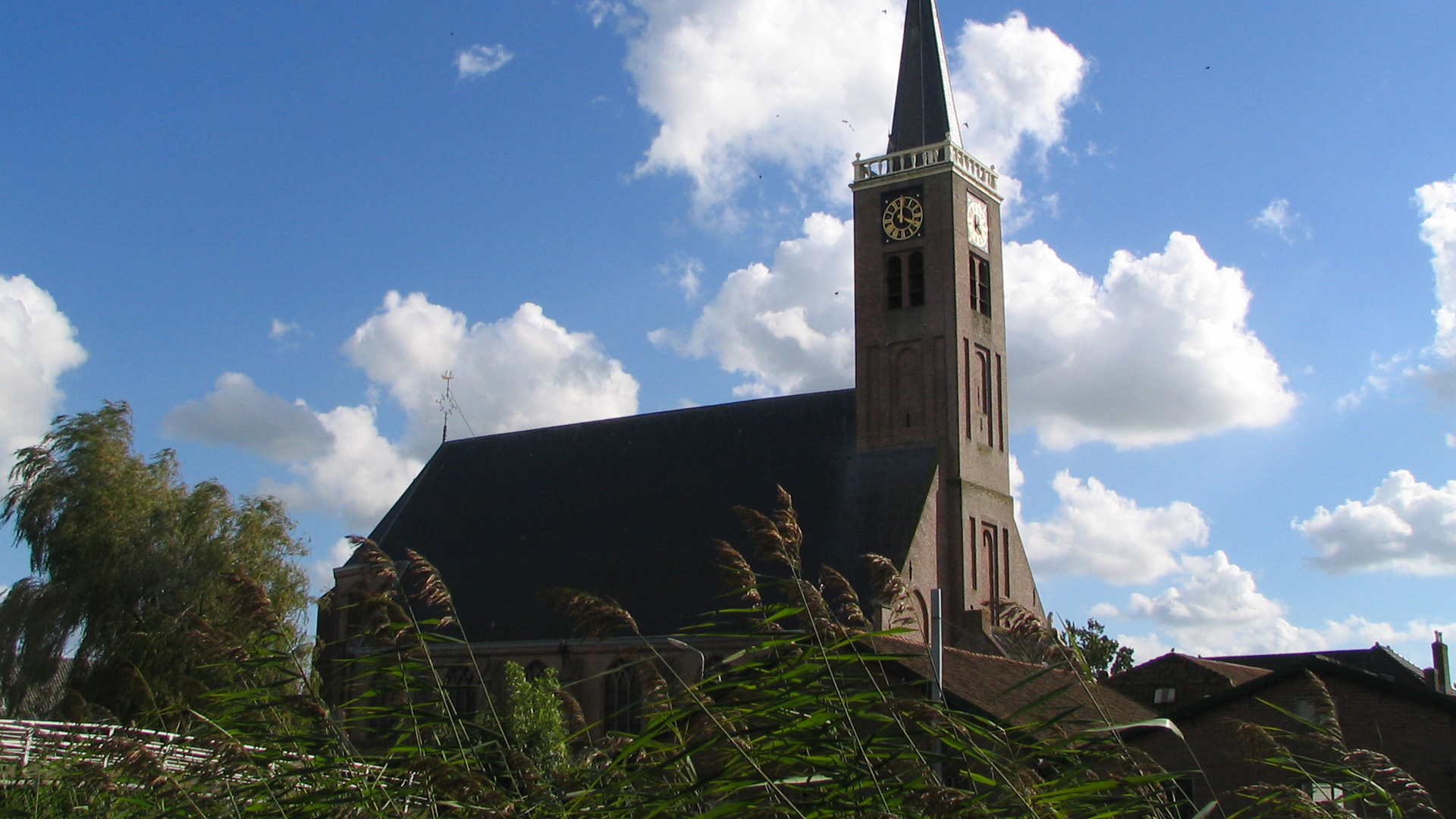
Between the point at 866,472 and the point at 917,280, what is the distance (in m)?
5.91

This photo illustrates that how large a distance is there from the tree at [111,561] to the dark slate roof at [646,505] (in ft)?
32.9

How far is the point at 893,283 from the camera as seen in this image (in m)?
39.8

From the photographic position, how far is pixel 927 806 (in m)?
3.74

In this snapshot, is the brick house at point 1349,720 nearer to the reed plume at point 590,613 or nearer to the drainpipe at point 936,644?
the drainpipe at point 936,644

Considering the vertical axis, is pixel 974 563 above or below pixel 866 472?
below

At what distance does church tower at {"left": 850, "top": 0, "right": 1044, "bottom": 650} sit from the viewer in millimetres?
37719

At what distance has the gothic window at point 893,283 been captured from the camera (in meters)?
39.6

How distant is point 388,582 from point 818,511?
111 feet

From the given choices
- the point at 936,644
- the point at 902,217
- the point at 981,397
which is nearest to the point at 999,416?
the point at 981,397

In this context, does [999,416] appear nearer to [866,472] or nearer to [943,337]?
[943,337]

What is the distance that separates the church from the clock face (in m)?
0.06

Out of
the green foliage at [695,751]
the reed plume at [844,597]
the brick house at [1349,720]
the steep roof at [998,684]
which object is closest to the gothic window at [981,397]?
the brick house at [1349,720]

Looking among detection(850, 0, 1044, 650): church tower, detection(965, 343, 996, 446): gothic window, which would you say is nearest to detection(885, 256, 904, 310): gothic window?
detection(850, 0, 1044, 650): church tower

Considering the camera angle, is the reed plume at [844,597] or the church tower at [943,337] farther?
the church tower at [943,337]
